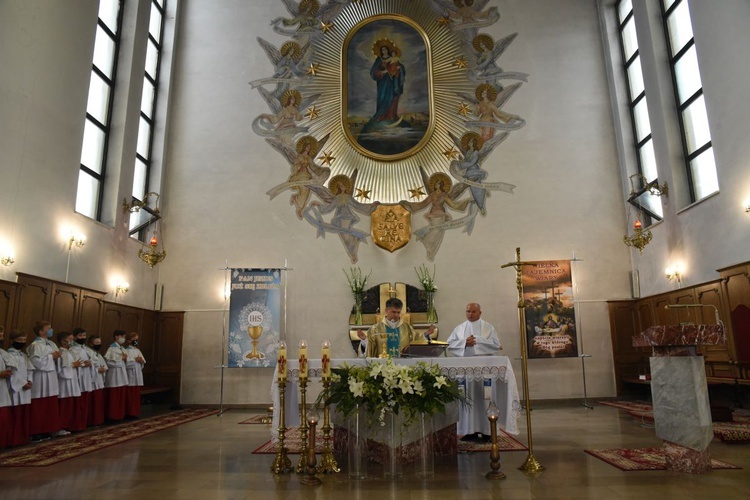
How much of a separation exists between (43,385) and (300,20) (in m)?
9.97

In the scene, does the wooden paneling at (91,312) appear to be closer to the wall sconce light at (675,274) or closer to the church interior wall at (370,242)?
the church interior wall at (370,242)

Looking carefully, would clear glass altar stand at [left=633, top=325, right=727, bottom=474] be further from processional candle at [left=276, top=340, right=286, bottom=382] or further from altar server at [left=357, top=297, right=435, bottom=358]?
processional candle at [left=276, top=340, right=286, bottom=382]

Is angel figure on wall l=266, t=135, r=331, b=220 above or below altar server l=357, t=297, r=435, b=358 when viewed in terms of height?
above

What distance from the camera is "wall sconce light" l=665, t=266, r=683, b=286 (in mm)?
10555

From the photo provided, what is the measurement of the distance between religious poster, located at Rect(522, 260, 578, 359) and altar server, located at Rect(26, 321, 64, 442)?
8.62 m

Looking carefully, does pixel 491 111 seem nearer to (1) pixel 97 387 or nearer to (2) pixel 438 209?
(2) pixel 438 209

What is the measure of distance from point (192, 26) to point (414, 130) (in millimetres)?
6296

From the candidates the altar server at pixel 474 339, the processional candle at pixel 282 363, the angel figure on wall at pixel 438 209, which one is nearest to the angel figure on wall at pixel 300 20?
the angel figure on wall at pixel 438 209

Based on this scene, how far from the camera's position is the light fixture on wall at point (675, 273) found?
10547mm

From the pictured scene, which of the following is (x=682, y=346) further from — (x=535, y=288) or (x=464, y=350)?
(x=535, y=288)

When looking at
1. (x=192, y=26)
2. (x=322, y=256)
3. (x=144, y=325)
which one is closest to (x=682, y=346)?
(x=322, y=256)

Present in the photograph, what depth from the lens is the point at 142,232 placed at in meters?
12.3

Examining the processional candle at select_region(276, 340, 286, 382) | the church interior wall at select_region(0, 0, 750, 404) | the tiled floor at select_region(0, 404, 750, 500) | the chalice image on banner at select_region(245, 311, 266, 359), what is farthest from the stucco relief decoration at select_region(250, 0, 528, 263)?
the processional candle at select_region(276, 340, 286, 382)

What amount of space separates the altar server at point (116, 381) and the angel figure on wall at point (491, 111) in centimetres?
891
